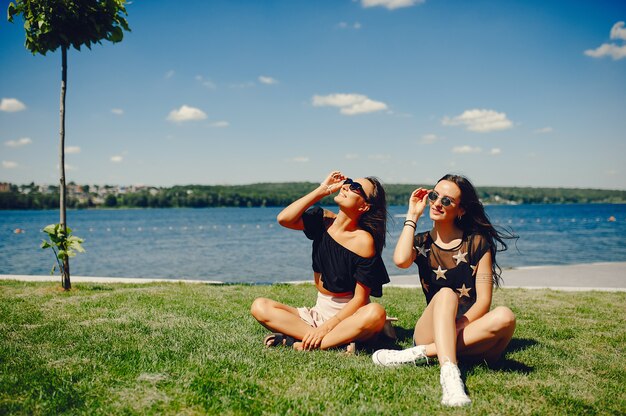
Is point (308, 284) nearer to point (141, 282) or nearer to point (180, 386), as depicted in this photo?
point (141, 282)

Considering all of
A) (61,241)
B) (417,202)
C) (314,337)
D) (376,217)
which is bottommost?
(314,337)

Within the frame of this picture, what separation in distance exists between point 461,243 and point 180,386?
2837 mm

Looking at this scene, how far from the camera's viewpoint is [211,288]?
955 cm

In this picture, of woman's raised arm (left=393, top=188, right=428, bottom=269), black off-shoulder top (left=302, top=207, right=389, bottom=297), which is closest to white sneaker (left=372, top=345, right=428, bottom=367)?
black off-shoulder top (left=302, top=207, right=389, bottom=297)

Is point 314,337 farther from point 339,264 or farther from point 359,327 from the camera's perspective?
point 339,264

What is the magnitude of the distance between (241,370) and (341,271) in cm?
138

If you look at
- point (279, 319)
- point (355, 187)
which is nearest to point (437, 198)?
point (355, 187)

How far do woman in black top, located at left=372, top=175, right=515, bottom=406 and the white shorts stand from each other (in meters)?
0.64

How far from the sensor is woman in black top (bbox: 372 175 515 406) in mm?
4098

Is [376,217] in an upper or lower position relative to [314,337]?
upper

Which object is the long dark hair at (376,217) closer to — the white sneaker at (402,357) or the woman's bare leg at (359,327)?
the woman's bare leg at (359,327)

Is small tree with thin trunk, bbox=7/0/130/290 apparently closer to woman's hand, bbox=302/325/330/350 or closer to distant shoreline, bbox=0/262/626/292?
distant shoreline, bbox=0/262/626/292

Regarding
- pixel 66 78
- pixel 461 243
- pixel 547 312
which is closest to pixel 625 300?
pixel 547 312

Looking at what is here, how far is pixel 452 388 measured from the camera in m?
3.49
